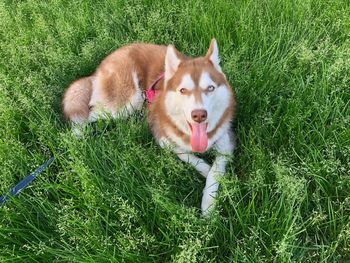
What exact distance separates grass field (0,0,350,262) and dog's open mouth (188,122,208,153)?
18 centimetres

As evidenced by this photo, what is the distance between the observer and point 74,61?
4234 mm

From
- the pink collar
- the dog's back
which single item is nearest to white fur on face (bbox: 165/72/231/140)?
the pink collar

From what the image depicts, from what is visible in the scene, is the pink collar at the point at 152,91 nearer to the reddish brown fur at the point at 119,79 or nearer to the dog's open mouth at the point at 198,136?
the reddish brown fur at the point at 119,79

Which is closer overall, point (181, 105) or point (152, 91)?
point (181, 105)

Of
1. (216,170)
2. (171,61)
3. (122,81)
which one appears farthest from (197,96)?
(122,81)

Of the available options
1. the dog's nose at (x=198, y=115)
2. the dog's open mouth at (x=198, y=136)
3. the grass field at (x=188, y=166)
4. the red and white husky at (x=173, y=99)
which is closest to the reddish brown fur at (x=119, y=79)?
the red and white husky at (x=173, y=99)

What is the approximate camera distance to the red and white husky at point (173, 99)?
309 cm

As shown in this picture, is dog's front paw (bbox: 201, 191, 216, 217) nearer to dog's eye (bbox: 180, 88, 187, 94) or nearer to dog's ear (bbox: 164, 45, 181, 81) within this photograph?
dog's eye (bbox: 180, 88, 187, 94)

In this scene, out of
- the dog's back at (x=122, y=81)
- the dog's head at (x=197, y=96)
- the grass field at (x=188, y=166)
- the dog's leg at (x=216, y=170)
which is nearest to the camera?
the grass field at (x=188, y=166)

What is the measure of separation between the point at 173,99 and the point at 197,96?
25cm

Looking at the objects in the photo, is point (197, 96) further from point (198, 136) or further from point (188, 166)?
point (188, 166)

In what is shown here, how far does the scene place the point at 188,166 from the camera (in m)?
3.13

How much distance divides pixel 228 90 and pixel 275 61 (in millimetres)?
894

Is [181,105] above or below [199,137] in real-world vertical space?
above
